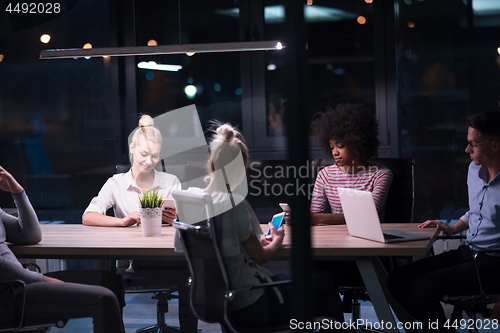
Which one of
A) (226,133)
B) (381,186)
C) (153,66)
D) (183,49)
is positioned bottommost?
(381,186)

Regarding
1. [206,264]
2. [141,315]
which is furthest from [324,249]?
[141,315]

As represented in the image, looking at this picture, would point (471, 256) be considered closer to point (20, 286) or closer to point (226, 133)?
point (226, 133)

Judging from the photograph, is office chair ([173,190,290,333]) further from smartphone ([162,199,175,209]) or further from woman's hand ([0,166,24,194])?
woman's hand ([0,166,24,194])

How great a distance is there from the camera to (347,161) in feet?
9.95

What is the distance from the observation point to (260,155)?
14.2 feet

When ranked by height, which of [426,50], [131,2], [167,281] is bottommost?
[167,281]

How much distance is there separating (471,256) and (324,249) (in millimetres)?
849

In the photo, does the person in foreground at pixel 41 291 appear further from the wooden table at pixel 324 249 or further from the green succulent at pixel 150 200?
the green succulent at pixel 150 200

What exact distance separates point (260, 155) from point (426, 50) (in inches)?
66.8

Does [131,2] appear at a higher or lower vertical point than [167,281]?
higher

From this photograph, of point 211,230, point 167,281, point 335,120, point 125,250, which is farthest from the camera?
point 335,120

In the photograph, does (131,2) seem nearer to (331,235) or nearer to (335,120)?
(335,120)

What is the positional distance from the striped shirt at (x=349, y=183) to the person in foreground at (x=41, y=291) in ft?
4.22

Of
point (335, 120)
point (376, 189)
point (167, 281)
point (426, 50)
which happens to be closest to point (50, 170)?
point (167, 281)
